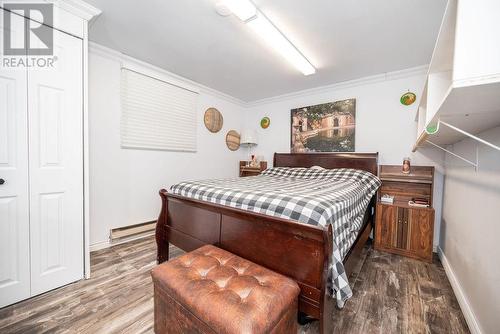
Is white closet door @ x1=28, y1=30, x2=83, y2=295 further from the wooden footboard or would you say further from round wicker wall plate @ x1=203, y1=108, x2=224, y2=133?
round wicker wall plate @ x1=203, y1=108, x2=224, y2=133

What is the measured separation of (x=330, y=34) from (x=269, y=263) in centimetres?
235

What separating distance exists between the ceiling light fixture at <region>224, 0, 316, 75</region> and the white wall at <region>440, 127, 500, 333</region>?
6.22 ft

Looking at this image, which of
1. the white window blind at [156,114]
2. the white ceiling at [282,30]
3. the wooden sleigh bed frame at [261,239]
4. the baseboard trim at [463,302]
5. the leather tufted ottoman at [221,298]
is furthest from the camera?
the white window blind at [156,114]

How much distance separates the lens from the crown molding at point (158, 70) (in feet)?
8.16

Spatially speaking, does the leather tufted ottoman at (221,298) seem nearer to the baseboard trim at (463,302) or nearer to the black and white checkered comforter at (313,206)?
the black and white checkered comforter at (313,206)

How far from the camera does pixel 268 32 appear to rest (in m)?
2.04

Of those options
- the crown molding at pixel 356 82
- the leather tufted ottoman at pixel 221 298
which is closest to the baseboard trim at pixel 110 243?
the leather tufted ottoman at pixel 221 298

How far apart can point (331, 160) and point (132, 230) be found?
325cm

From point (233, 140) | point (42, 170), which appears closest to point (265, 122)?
point (233, 140)

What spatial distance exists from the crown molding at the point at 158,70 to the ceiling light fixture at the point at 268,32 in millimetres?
1707

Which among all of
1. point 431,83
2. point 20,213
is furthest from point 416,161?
point 20,213

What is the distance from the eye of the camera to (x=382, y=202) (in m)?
2.68

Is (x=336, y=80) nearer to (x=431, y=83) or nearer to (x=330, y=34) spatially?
(x=330, y=34)

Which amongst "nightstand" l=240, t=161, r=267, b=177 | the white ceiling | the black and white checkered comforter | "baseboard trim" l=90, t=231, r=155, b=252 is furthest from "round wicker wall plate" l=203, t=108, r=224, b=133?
"baseboard trim" l=90, t=231, r=155, b=252
